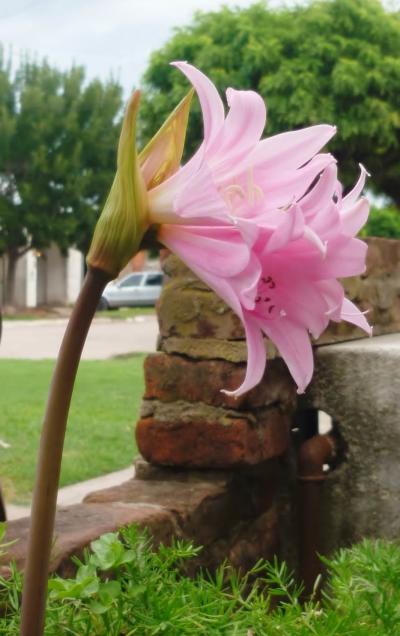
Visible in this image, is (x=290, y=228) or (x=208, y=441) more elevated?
(x=290, y=228)

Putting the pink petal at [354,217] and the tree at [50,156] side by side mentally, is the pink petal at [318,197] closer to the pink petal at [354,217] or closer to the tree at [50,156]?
the pink petal at [354,217]

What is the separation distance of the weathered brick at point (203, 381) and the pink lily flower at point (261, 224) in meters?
1.66

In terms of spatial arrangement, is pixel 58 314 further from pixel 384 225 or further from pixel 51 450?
pixel 51 450

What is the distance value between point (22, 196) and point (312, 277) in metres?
32.1

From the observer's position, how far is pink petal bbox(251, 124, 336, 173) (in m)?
0.91

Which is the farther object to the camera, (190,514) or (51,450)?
(190,514)

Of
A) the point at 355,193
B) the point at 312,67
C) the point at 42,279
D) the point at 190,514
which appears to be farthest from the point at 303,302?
the point at 42,279

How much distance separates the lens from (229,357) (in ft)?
8.55

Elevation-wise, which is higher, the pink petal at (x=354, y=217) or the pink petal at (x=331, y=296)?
the pink petal at (x=354, y=217)

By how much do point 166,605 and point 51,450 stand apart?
408 millimetres

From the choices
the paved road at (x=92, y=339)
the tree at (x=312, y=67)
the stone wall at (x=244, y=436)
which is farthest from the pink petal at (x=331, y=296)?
the tree at (x=312, y=67)

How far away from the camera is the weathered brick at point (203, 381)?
259cm

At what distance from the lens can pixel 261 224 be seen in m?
0.84

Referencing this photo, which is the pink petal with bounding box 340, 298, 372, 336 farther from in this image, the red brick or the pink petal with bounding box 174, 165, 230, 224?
the red brick
